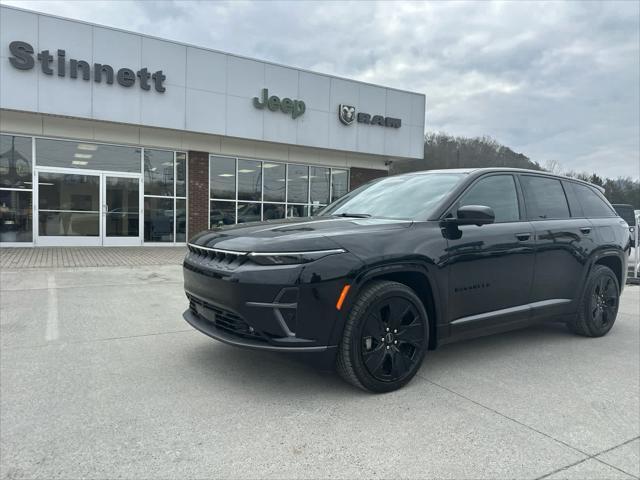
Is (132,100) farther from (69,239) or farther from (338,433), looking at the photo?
(338,433)

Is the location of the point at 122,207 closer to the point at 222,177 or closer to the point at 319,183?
the point at 222,177

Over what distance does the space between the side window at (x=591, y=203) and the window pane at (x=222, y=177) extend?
12.7 meters

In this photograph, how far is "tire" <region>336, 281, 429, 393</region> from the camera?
3.38 metres

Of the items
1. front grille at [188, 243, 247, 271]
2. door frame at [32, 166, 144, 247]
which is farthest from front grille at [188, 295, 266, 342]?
door frame at [32, 166, 144, 247]

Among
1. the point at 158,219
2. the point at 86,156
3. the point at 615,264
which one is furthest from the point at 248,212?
the point at 615,264

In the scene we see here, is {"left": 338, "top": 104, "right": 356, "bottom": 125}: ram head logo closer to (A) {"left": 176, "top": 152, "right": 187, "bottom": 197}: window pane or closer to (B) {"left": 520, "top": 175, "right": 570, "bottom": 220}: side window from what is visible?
(A) {"left": 176, "top": 152, "right": 187, "bottom": 197}: window pane

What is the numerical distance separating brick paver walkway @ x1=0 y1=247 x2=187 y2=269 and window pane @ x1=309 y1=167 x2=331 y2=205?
6.30 m

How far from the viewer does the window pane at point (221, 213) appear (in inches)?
647

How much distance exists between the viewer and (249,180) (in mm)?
17156

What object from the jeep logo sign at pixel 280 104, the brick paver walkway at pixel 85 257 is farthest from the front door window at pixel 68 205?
the jeep logo sign at pixel 280 104

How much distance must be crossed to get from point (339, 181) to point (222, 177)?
503 cm

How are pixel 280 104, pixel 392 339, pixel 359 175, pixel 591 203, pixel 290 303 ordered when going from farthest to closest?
1. pixel 359 175
2. pixel 280 104
3. pixel 591 203
4. pixel 392 339
5. pixel 290 303

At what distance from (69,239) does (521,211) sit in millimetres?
13202

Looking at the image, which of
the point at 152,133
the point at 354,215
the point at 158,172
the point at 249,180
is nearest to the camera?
the point at 354,215
